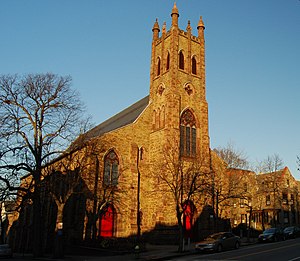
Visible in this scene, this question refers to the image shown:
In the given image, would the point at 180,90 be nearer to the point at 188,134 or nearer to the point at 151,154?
the point at 188,134

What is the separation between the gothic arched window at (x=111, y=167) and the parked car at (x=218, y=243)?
1124 centimetres

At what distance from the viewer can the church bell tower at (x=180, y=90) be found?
110ft

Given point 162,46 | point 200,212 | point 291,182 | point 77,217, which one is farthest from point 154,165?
point 291,182

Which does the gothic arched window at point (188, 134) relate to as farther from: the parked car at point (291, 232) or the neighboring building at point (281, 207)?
the neighboring building at point (281, 207)

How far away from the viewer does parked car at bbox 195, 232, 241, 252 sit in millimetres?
22172

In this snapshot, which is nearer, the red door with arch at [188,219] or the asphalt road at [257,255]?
the asphalt road at [257,255]

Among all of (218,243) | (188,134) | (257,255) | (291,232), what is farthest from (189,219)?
(257,255)

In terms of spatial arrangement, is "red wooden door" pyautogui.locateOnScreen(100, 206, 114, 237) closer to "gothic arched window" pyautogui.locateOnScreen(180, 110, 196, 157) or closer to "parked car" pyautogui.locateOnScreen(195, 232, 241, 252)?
"gothic arched window" pyautogui.locateOnScreen(180, 110, 196, 157)

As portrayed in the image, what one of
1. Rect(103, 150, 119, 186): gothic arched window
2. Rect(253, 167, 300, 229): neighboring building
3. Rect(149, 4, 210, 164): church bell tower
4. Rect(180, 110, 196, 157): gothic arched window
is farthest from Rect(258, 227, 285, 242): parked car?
Rect(253, 167, 300, 229): neighboring building

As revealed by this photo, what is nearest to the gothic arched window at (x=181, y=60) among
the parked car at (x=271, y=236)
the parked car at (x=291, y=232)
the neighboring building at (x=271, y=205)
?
the neighboring building at (x=271, y=205)

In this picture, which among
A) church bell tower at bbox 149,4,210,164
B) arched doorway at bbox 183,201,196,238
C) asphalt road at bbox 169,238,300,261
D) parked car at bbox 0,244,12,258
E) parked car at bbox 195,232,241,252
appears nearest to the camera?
asphalt road at bbox 169,238,300,261

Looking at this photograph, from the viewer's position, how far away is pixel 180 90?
116 feet

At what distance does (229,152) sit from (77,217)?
18.7 metres

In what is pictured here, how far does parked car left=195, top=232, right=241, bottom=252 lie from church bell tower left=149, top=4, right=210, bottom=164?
10.0 meters
